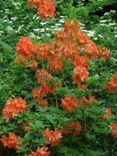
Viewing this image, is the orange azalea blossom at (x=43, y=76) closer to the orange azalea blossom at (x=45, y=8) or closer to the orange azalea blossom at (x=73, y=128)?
the orange azalea blossom at (x=73, y=128)

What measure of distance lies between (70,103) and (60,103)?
1.08ft

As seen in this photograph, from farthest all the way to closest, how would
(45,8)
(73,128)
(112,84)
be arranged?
1. (45,8)
2. (112,84)
3. (73,128)

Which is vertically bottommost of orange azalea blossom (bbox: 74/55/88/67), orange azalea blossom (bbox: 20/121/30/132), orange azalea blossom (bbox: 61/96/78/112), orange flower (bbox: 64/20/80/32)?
orange azalea blossom (bbox: 20/121/30/132)

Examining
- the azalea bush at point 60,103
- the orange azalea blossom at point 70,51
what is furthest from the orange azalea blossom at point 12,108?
the orange azalea blossom at point 70,51

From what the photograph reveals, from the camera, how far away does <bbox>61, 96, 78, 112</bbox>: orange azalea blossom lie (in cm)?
384

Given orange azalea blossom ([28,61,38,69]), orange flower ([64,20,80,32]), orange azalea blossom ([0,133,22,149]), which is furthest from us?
orange flower ([64,20,80,32])

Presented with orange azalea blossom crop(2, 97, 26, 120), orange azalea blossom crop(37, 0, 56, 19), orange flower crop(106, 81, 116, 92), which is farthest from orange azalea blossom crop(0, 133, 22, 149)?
orange azalea blossom crop(37, 0, 56, 19)

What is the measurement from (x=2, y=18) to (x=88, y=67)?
2611 millimetres

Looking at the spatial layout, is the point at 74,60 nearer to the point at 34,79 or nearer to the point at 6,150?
the point at 34,79

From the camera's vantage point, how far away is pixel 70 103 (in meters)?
3.85

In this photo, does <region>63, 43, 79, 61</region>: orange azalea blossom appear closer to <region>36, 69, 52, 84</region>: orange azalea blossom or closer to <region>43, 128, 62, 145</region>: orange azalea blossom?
<region>36, 69, 52, 84</region>: orange azalea blossom

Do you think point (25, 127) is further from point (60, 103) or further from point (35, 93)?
point (60, 103)

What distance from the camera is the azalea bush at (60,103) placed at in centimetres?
378

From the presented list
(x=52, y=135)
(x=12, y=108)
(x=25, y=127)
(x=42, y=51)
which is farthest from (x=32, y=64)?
(x=52, y=135)
